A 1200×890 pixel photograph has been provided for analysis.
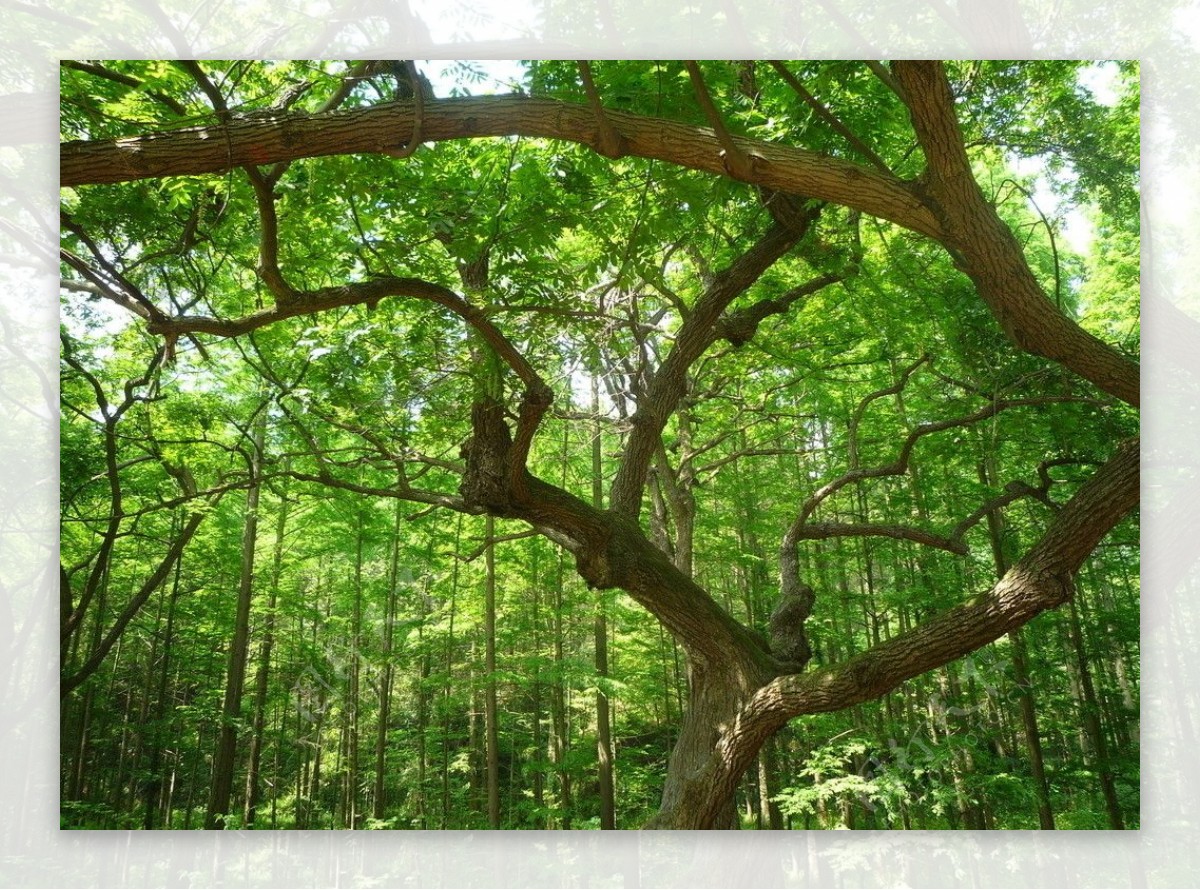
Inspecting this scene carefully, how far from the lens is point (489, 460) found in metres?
2.84

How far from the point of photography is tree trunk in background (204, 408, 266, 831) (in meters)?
3.62

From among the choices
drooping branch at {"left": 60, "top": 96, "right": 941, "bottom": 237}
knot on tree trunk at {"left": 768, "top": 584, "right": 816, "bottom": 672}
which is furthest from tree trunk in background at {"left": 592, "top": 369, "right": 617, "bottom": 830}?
drooping branch at {"left": 60, "top": 96, "right": 941, "bottom": 237}

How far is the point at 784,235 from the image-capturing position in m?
3.43

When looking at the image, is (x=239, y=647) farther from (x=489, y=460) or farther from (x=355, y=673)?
(x=489, y=460)

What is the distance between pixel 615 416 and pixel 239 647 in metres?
2.18

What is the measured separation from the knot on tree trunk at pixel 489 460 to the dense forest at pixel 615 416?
0.01 meters

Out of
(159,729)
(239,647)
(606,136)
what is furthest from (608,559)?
(239,647)

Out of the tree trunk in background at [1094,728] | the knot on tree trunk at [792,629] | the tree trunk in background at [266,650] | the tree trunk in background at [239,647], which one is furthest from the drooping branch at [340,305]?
the tree trunk in background at [1094,728]

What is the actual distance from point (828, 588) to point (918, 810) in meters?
1.56

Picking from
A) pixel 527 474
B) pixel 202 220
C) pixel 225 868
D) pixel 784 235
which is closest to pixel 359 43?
pixel 202 220

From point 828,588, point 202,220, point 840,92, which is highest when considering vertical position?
point 840,92

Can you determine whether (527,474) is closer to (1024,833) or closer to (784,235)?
(784,235)

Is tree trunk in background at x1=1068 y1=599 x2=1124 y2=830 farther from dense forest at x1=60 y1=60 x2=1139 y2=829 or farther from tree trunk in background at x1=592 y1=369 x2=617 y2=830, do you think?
tree trunk in background at x1=592 y1=369 x2=617 y2=830

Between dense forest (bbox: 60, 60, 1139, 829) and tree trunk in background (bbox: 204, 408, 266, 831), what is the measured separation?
21 millimetres
